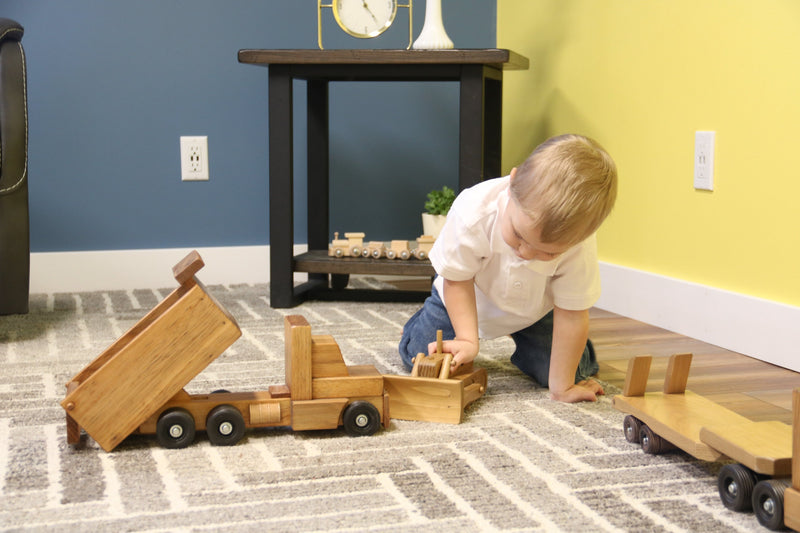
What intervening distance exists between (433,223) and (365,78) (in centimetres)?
38

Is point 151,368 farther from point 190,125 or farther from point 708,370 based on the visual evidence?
point 190,125

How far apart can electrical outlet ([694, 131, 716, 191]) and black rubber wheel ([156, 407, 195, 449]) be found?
106 cm

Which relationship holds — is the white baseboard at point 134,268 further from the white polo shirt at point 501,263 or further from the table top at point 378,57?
the white polo shirt at point 501,263

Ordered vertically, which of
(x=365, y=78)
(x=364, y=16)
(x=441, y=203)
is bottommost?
(x=441, y=203)

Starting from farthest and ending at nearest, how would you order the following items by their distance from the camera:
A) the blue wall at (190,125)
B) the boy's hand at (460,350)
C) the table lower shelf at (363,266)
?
the blue wall at (190,125), the table lower shelf at (363,266), the boy's hand at (460,350)

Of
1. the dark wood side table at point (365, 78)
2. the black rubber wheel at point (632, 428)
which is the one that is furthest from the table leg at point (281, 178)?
the black rubber wheel at point (632, 428)

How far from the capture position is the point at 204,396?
1.00m

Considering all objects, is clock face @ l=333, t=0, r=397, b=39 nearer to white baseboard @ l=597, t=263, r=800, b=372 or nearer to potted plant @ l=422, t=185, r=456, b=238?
potted plant @ l=422, t=185, r=456, b=238

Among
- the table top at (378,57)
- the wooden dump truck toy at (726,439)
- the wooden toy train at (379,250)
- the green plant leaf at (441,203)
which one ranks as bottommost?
the wooden dump truck toy at (726,439)

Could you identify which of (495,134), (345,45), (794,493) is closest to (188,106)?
(345,45)

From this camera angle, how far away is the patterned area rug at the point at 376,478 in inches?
30.8

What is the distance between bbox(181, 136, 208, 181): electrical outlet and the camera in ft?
7.13

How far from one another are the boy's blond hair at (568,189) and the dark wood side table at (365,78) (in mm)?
785

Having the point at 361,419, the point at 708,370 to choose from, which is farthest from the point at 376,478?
the point at 708,370
